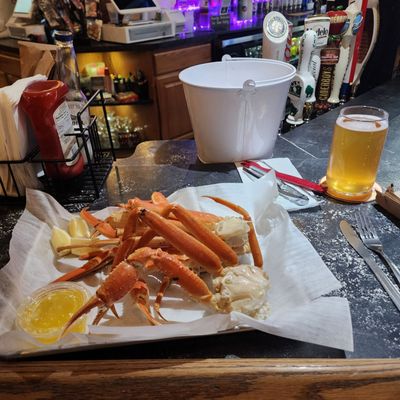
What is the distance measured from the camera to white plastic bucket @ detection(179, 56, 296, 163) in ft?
2.92

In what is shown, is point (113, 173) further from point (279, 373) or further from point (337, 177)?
point (279, 373)

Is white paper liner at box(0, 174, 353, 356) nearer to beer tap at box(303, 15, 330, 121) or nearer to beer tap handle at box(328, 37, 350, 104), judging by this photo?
beer tap at box(303, 15, 330, 121)

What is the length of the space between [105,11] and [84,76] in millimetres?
507

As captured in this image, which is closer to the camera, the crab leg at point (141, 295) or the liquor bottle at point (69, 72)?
the crab leg at point (141, 295)

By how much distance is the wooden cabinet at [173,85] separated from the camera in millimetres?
2512

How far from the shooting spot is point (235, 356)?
487 millimetres

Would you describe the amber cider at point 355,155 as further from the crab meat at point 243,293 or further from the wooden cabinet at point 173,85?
the wooden cabinet at point 173,85

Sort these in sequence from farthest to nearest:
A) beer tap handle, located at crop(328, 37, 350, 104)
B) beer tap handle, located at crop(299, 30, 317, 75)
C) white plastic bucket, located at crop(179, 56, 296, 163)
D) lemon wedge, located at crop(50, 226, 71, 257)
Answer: beer tap handle, located at crop(328, 37, 350, 104), beer tap handle, located at crop(299, 30, 317, 75), white plastic bucket, located at crop(179, 56, 296, 163), lemon wedge, located at crop(50, 226, 71, 257)

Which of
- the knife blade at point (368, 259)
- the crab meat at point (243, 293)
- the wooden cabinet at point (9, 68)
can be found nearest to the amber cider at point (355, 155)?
the knife blade at point (368, 259)

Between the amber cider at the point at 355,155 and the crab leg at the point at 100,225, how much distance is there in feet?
1.73

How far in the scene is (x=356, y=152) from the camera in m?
0.79

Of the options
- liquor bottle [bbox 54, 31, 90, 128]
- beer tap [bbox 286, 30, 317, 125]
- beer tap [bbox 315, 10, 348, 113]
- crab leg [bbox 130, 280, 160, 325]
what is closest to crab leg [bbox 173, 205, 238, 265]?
crab leg [bbox 130, 280, 160, 325]

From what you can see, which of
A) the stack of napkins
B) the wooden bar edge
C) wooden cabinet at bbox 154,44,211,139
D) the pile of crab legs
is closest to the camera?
the wooden bar edge

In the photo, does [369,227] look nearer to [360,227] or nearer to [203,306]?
[360,227]
